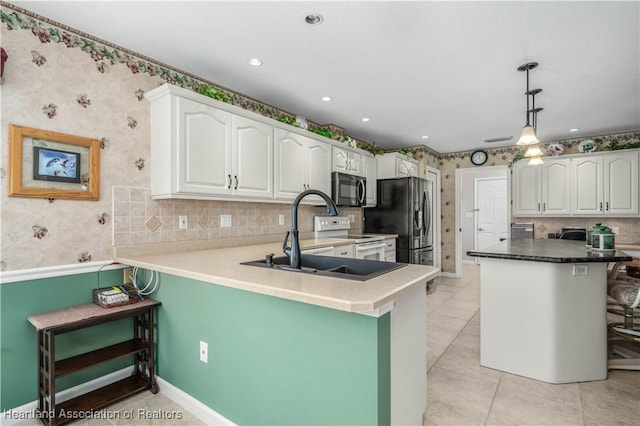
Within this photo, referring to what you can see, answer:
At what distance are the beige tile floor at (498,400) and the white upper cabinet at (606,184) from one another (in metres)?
2.90

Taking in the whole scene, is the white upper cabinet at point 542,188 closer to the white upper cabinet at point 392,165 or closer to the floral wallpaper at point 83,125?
the white upper cabinet at point 392,165

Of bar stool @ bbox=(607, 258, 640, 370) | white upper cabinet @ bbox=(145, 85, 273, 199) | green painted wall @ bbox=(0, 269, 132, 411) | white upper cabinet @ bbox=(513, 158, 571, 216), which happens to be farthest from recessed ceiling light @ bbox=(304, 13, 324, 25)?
white upper cabinet @ bbox=(513, 158, 571, 216)

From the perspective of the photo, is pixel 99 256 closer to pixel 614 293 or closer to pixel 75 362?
pixel 75 362

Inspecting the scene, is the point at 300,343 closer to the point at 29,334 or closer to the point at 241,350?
the point at 241,350

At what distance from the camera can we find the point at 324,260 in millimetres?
1957

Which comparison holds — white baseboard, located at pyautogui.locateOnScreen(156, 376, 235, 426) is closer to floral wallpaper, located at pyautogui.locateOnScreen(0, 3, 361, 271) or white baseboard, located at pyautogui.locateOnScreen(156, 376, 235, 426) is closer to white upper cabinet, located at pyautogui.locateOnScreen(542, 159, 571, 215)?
floral wallpaper, located at pyautogui.locateOnScreen(0, 3, 361, 271)

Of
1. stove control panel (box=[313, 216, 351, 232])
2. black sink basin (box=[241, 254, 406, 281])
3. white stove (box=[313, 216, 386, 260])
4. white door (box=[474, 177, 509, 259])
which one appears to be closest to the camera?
black sink basin (box=[241, 254, 406, 281])

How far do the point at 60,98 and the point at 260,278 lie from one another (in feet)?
5.87

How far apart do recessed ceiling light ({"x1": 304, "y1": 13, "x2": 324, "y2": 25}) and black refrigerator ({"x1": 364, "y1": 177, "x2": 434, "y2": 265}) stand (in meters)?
2.89

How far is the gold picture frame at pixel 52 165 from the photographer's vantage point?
1811mm

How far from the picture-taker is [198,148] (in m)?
2.35

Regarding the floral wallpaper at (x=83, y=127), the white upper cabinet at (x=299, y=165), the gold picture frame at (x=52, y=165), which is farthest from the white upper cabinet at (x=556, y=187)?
the gold picture frame at (x=52, y=165)

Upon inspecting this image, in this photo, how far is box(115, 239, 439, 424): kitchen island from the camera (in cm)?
122

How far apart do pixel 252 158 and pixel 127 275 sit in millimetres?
1312
